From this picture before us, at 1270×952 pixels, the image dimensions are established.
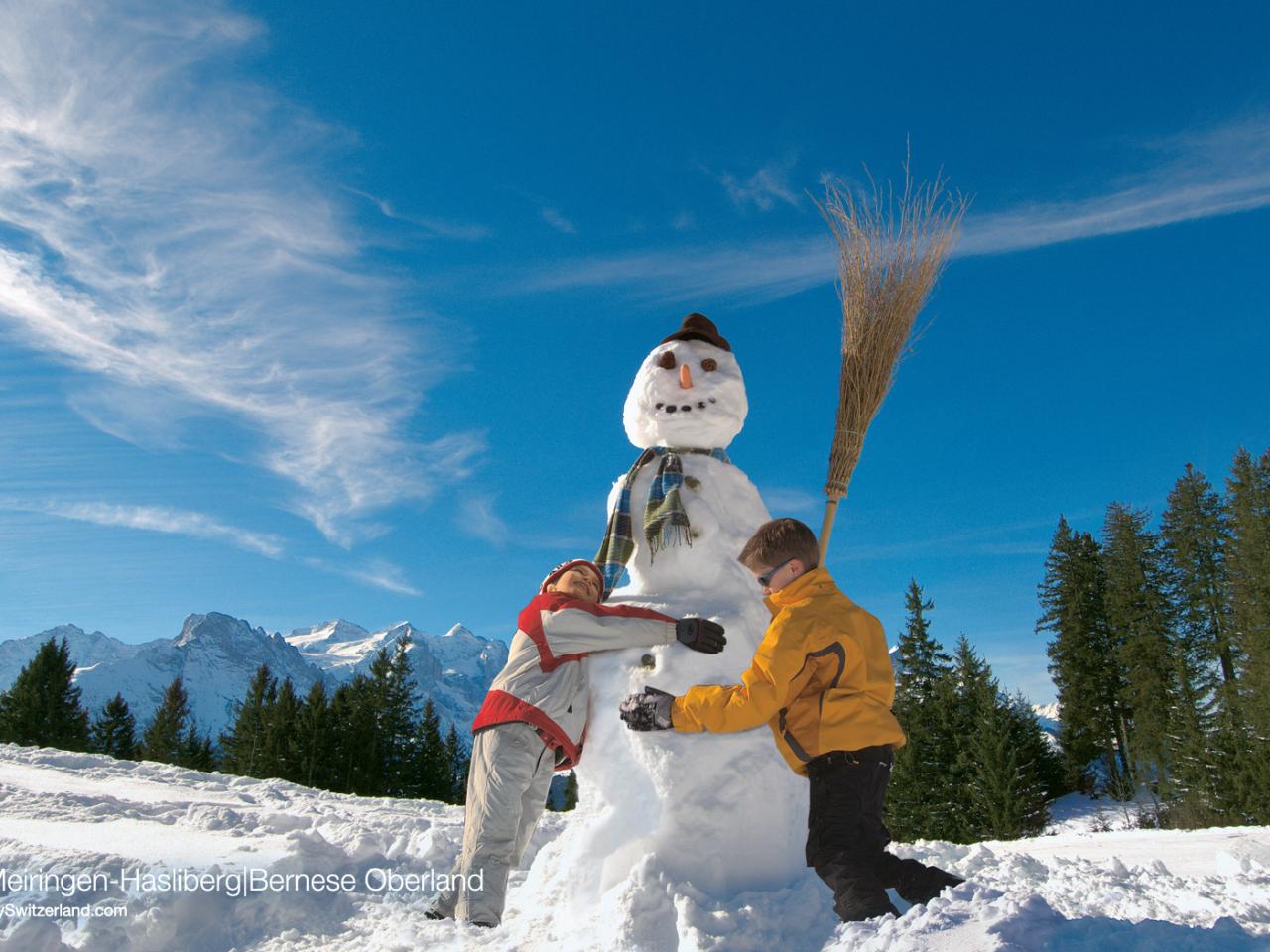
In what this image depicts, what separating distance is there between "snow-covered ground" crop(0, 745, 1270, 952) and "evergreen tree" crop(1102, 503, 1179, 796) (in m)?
17.4

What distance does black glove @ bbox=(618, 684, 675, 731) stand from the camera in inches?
119

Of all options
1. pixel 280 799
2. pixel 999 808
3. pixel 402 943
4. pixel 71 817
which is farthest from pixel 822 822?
pixel 999 808

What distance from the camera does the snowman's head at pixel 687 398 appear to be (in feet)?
15.7

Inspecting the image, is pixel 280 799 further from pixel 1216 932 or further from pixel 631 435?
pixel 1216 932

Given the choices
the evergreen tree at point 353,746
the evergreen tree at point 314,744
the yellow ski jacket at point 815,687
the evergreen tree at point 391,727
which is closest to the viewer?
the yellow ski jacket at point 815,687

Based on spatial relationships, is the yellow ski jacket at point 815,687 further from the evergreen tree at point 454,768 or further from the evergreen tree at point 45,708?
the evergreen tree at point 45,708

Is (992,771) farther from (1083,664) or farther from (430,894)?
(430,894)

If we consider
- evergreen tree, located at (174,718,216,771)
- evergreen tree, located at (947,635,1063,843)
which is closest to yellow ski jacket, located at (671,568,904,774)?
evergreen tree, located at (947,635,1063,843)

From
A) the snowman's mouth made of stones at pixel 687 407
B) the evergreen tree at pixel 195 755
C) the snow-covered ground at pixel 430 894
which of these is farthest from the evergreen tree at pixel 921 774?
the evergreen tree at pixel 195 755

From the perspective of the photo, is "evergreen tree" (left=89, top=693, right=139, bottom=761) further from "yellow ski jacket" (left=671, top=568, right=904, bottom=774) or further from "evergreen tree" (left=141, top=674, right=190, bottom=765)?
"yellow ski jacket" (left=671, top=568, right=904, bottom=774)

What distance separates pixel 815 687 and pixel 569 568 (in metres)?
1.76

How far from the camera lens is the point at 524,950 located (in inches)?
131

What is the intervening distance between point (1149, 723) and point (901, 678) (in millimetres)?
6416

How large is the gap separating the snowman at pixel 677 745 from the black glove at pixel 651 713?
0.71m
